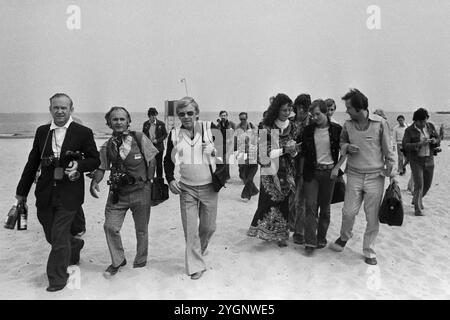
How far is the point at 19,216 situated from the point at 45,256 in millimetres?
1000

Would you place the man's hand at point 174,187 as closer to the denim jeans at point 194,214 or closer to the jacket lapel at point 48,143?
the denim jeans at point 194,214

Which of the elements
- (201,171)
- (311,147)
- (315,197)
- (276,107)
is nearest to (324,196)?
(315,197)

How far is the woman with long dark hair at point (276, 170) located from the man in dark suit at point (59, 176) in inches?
69.4

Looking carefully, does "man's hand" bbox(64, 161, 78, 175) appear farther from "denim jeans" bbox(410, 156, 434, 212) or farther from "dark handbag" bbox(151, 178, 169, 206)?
"denim jeans" bbox(410, 156, 434, 212)

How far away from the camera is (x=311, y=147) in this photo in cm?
413

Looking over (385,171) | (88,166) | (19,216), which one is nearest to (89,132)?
(88,166)

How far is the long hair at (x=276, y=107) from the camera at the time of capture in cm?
405

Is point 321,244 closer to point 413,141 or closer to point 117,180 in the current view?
point 117,180

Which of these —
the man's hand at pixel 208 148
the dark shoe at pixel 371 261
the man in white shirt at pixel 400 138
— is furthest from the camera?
the man in white shirt at pixel 400 138

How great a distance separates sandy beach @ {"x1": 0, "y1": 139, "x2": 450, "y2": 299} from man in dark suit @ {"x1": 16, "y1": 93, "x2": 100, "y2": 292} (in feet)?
1.12

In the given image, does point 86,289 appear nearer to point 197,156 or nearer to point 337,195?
point 197,156

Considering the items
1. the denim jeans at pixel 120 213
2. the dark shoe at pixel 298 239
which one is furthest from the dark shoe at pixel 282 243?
the denim jeans at pixel 120 213

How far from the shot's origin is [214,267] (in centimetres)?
392
